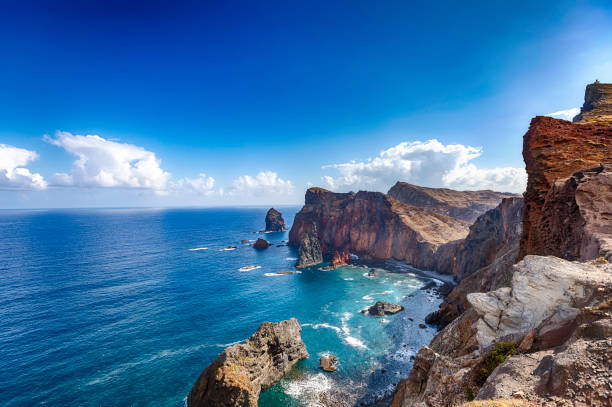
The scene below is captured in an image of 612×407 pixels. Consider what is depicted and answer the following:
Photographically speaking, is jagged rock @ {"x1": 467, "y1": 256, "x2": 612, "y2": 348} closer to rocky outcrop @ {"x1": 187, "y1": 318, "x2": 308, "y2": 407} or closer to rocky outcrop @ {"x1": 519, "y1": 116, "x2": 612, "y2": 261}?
rocky outcrop @ {"x1": 519, "y1": 116, "x2": 612, "y2": 261}

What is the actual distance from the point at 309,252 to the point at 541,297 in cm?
8958

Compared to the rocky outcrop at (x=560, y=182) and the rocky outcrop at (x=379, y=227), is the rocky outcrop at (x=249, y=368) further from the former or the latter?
the rocky outcrop at (x=379, y=227)

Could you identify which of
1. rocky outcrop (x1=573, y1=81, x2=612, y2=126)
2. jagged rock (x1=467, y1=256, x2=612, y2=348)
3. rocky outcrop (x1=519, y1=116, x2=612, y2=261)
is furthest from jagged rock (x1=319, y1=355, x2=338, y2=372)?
rocky outcrop (x1=573, y1=81, x2=612, y2=126)

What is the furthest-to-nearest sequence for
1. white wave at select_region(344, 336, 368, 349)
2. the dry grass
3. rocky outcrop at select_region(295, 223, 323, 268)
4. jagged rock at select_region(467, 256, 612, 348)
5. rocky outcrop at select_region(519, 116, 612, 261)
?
rocky outcrop at select_region(295, 223, 323, 268)
white wave at select_region(344, 336, 368, 349)
rocky outcrop at select_region(519, 116, 612, 261)
jagged rock at select_region(467, 256, 612, 348)
the dry grass

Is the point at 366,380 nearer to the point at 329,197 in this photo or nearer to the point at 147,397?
the point at 147,397

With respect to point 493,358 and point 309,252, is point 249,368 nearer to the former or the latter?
point 493,358

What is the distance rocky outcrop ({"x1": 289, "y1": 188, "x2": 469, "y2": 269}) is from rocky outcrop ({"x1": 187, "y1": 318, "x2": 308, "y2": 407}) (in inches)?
2636

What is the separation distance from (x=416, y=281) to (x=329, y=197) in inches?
2723

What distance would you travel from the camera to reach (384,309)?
57.5 m

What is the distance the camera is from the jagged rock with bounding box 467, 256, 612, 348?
1228 centimetres

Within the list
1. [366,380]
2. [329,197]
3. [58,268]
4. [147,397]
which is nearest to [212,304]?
[147,397]

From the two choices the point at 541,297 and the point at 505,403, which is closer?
the point at 505,403

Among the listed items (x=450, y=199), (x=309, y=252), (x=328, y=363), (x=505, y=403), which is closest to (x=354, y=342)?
(x=328, y=363)

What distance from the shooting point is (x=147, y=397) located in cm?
3272
